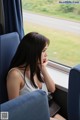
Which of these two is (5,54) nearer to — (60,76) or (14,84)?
(14,84)

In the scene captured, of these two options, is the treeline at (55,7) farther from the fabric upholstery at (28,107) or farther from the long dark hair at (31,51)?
the fabric upholstery at (28,107)

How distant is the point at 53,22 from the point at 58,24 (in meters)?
0.07

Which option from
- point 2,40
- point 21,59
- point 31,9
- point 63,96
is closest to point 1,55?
point 2,40

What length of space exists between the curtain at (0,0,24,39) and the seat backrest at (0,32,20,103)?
41 cm

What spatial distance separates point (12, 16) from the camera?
2.15 meters

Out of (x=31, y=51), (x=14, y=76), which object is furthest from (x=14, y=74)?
(x=31, y=51)

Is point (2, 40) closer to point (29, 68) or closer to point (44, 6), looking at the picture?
point (29, 68)

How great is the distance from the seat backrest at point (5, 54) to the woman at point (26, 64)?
17cm

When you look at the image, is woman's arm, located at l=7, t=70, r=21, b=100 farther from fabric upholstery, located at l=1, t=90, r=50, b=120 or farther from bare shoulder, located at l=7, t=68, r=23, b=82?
fabric upholstery, located at l=1, t=90, r=50, b=120

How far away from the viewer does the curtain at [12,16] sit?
6.89 feet

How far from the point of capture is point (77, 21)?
188cm

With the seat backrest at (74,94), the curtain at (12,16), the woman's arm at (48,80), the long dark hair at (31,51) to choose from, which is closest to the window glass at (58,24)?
the curtain at (12,16)

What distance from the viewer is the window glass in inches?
75.4

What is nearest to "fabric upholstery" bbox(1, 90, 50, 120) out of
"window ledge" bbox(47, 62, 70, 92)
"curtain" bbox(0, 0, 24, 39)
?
"window ledge" bbox(47, 62, 70, 92)
